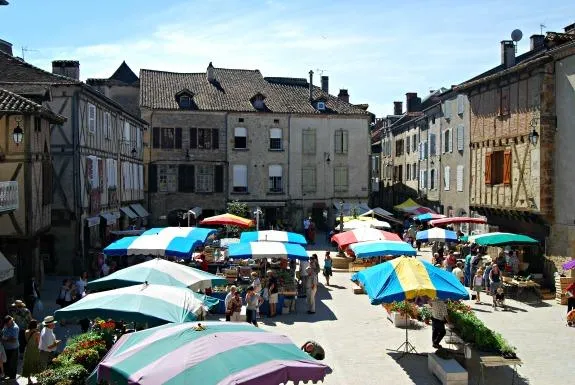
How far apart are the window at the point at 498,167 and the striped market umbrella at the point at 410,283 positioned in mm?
12852

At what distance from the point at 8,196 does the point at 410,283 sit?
40.6ft

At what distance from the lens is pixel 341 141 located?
42312 millimetres

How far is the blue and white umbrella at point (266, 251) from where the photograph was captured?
17812 mm

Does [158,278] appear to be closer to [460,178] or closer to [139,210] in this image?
[139,210]

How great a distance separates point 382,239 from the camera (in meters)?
20.2

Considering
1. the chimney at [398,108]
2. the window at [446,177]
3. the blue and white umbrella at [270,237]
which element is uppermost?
the chimney at [398,108]

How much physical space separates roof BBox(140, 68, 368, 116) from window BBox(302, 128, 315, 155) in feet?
4.06

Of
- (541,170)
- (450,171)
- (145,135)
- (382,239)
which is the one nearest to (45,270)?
(382,239)

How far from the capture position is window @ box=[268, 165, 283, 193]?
41.2 m

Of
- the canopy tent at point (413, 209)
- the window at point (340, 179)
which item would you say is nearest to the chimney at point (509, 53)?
the canopy tent at point (413, 209)

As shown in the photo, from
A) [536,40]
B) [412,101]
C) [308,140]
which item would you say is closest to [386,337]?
[536,40]

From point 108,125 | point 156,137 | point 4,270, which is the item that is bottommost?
point 4,270

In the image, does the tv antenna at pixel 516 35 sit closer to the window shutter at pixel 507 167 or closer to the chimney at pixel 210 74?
the window shutter at pixel 507 167

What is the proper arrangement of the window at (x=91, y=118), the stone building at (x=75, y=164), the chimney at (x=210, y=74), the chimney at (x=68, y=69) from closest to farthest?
1. the stone building at (x=75, y=164)
2. the window at (x=91, y=118)
3. the chimney at (x=68, y=69)
4. the chimney at (x=210, y=74)
